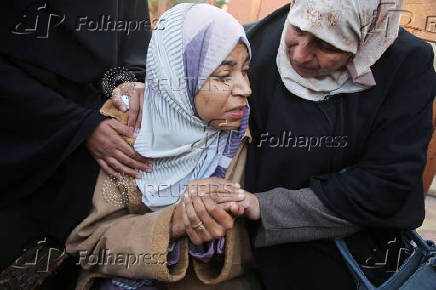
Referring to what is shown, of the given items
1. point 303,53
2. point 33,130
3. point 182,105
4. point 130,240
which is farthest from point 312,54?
point 33,130

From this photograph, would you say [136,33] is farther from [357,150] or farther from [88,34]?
[357,150]

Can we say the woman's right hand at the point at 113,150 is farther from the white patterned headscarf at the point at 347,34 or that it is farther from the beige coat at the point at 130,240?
the white patterned headscarf at the point at 347,34

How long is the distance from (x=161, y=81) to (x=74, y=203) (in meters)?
0.60

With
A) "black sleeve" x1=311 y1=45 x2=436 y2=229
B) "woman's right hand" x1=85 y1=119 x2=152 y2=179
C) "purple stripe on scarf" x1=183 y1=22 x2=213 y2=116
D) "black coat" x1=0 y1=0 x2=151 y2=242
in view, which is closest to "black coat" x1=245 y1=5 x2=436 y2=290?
"black sleeve" x1=311 y1=45 x2=436 y2=229

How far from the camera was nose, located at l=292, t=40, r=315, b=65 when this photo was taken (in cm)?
119

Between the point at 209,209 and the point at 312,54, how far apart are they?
0.70m

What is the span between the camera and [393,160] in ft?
3.87

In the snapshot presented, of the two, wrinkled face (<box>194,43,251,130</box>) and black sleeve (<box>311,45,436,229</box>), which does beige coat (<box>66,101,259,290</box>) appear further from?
black sleeve (<box>311,45,436,229</box>)

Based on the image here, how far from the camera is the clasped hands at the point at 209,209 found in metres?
1.15

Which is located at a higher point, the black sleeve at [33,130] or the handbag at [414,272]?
the black sleeve at [33,130]

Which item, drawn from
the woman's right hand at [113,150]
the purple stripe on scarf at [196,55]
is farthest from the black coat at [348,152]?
A: the woman's right hand at [113,150]

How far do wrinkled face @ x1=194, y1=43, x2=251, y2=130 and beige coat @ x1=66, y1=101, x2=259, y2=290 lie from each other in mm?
190

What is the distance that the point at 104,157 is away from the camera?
4.20 feet

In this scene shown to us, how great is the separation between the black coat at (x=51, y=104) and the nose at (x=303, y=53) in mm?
787
